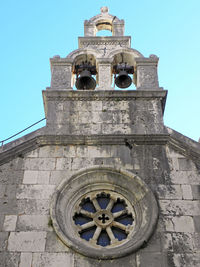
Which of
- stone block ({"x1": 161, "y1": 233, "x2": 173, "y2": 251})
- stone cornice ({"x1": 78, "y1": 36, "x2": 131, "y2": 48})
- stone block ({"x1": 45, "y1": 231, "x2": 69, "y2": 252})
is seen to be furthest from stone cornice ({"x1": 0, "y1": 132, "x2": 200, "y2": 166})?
stone cornice ({"x1": 78, "y1": 36, "x2": 131, "y2": 48})

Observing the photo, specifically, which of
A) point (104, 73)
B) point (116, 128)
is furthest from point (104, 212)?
point (104, 73)

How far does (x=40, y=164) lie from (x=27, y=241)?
6.07 feet

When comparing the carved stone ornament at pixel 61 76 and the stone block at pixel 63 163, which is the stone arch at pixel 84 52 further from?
the stone block at pixel 63 163

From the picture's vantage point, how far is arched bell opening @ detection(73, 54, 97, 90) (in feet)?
40.4

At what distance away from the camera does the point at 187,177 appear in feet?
30.9

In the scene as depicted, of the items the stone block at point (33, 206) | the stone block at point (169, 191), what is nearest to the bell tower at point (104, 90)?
the stone block at point (169, 191)

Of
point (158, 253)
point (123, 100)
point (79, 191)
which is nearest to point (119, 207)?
point (79, 191)

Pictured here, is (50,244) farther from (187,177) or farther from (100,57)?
(100,57)

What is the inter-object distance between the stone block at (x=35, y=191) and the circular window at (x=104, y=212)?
0.62 feet

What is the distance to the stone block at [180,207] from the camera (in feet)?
28.8

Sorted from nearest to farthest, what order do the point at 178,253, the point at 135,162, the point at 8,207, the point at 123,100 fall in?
the point at 178,253 → the point at 8,207 → the point at 135,162 → the point at 123,100

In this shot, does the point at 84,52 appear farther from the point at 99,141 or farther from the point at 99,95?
the point at 99,141

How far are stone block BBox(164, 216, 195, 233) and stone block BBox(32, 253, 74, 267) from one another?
1815mm

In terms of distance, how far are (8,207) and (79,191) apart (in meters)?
1.39
